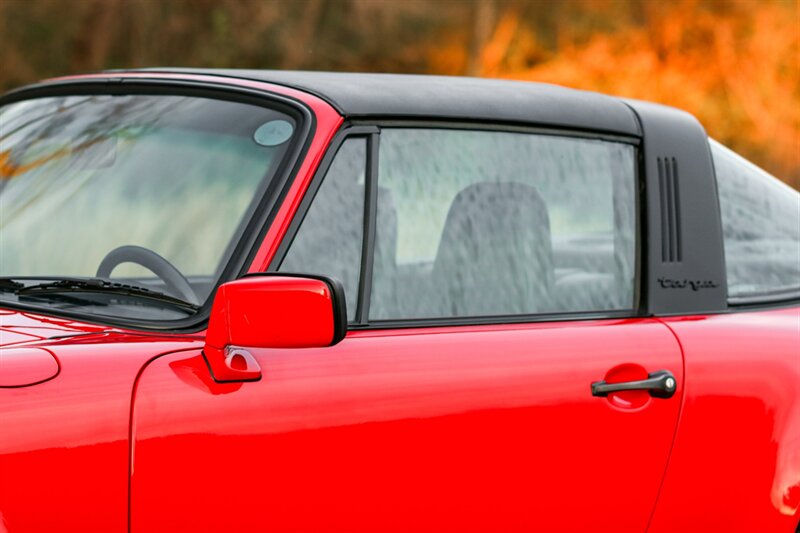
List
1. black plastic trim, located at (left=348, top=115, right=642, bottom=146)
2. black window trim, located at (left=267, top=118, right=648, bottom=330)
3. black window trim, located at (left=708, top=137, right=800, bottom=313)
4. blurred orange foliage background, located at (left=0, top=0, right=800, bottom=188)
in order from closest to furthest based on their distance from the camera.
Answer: black window trim, located at (left=267, top=118, right=648, bottom=330), black plastic trim, located at (left=348, top=115, right=642, bottom=146), black window trim, located at (left=708, top=137, right=800, bottom=313), blurred orange foliage background, located at (left=0, top=0, right=800, bottom=188)

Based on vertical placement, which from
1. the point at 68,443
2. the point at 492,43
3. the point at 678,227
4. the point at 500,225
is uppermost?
the point at 492,43

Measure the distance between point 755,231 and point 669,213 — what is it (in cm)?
37

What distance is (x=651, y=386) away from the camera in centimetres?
285

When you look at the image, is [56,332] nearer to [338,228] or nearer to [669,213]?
[338,228]

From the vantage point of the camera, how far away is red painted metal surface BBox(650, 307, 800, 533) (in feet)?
9.59

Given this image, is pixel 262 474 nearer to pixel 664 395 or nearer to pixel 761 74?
pixel 664 395

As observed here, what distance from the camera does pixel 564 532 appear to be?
2.74 m

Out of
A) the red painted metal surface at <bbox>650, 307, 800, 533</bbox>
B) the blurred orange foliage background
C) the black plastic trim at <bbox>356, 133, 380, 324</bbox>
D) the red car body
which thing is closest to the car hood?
the red car body

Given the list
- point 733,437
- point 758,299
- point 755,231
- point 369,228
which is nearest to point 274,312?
point 369,228

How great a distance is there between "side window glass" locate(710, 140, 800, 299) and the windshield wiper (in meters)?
1.47

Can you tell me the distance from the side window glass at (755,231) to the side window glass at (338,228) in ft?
3.57

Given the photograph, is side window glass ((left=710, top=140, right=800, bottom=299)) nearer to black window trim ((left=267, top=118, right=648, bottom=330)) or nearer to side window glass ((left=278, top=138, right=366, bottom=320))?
black window trim ((left=267, top=118, right=648, bottom=330))

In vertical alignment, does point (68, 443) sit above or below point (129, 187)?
below

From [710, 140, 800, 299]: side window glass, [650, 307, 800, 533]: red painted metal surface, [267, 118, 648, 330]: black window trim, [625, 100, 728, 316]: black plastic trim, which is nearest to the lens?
[267, 118, 648, 330]: black window trim
